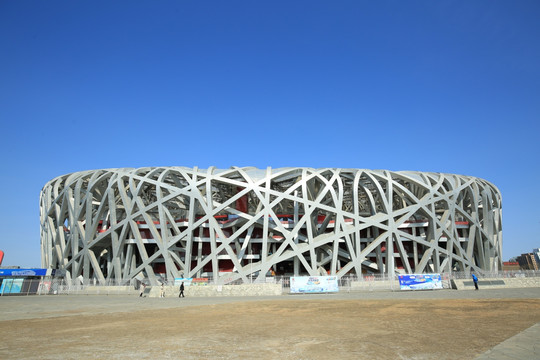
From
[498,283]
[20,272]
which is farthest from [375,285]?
[20,272]

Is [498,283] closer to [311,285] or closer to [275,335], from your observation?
[311,285]

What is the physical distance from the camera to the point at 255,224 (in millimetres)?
38969

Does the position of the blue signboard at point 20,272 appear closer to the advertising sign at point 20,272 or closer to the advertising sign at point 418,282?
the advertising sign at point 20,272

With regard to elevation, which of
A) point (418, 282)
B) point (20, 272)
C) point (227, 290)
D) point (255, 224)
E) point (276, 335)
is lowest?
point (276, 335)

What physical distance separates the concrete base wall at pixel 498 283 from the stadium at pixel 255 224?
31.5 ft

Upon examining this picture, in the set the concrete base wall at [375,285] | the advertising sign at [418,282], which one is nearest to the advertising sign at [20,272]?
the concrete base wall at [375,285]

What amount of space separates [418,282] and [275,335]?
19747 mm

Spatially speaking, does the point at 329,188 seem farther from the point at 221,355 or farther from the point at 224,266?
the point at 221,355

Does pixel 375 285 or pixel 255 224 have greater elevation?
pixel 255 224

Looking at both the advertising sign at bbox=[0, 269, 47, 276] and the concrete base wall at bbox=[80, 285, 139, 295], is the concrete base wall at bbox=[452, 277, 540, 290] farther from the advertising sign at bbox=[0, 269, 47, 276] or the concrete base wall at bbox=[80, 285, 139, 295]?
the advertising sign at bbox=[0, 269, 47, 276]

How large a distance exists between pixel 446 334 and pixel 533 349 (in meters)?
2.23

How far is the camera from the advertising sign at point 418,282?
24703mm

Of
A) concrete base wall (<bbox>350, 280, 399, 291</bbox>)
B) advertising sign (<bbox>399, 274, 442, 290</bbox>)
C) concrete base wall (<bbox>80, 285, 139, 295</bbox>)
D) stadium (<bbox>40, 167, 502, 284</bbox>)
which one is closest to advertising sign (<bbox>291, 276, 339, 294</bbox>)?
Result: concrete base wall (<bbox>350, 280, 399, 291</bbox>)

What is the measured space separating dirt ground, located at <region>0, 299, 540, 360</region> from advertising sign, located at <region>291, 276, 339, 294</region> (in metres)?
11.8
